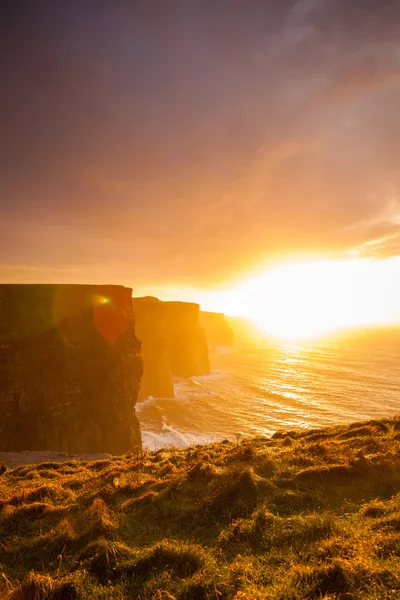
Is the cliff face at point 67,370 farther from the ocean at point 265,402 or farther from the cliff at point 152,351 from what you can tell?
the cliff at point 152,351

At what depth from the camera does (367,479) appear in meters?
10.8

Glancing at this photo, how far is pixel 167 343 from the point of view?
3442 inches

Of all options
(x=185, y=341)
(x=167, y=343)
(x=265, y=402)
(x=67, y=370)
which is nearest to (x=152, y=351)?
(x=167, y=343)

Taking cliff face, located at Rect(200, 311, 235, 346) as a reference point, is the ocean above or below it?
below

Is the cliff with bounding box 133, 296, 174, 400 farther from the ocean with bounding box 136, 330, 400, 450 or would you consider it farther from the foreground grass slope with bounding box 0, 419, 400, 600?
the foreground grass slope with bounding box 0, 419, 400, 600

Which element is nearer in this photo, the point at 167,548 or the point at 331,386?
the point at 167,548

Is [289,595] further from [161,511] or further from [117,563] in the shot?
[161,511]

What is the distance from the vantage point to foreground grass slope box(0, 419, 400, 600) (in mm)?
6008

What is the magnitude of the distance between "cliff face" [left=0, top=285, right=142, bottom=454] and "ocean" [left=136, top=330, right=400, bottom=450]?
30.1 ft

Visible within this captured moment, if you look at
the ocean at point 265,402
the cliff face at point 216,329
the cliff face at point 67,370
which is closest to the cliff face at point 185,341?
the ocean at point 265,402

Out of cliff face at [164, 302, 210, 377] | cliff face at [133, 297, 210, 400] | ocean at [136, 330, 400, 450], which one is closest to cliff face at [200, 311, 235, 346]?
cliff face at [164, 302, 210, 377]

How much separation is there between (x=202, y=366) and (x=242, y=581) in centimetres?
9592

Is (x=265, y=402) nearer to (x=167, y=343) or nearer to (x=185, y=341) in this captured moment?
(x=167, y=343)

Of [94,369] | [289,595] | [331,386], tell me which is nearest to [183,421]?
[94,369]
